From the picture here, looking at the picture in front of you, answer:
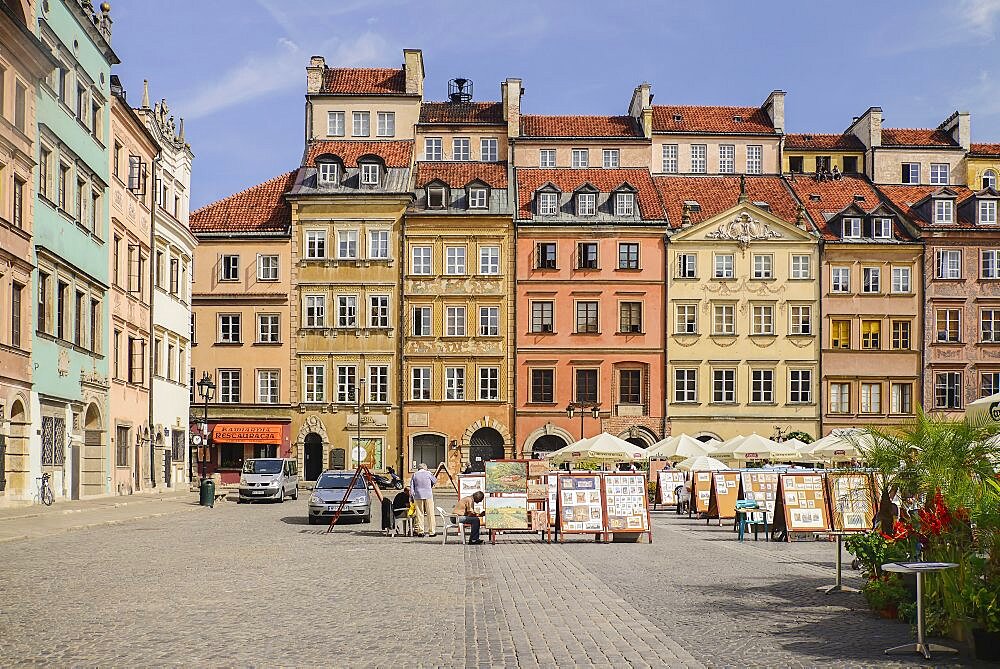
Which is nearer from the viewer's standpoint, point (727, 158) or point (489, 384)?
point (489, 384)

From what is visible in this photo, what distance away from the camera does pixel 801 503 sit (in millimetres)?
26969

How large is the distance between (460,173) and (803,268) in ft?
60.7

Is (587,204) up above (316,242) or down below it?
above

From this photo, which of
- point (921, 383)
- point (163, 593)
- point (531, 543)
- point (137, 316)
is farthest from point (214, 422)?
point (163, 593)

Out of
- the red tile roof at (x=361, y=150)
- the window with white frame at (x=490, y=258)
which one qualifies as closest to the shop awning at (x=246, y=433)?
the window with white frame at (x=490, y=258)

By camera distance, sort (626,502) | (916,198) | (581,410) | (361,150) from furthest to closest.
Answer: (361,150) < (916,198) < (581,410) < (626,502)

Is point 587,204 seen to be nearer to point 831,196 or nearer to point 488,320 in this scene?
point 488,320

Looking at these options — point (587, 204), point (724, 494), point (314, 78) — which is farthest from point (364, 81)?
point (724, 494)

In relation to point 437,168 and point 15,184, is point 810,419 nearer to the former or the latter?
point 437,168

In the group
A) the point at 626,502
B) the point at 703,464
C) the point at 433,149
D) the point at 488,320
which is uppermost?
the point at 433,149

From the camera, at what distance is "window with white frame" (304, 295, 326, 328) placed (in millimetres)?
66250

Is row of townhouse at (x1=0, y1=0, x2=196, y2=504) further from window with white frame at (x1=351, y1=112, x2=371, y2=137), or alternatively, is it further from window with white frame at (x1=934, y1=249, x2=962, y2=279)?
window with white frame at (x1=934, y1=249, x2=962, y2=279)

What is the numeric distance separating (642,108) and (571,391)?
1657 centimetres

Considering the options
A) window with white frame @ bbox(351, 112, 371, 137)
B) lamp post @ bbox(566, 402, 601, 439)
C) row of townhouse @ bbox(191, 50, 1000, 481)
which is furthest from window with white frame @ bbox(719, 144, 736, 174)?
window with white frame @ bbox(351, 112, 371, 137)
